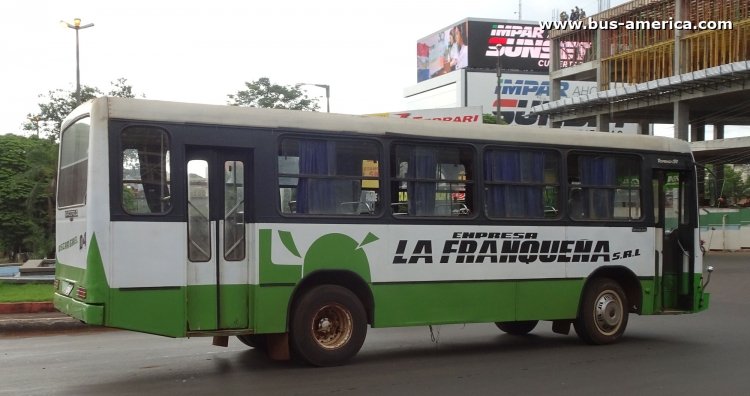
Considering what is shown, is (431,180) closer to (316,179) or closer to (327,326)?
(316,179)

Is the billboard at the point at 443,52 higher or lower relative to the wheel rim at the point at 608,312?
higher

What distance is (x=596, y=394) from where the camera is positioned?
7.31 m

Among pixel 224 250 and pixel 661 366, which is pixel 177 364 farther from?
pixel 661 366

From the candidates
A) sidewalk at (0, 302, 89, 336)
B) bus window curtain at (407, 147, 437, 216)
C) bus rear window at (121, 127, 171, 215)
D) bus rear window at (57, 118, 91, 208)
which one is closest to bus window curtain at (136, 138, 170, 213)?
bus rear window at (121, 127, 171, 215)

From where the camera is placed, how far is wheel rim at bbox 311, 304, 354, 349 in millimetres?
A: 8461

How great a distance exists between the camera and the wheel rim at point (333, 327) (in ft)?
27.8

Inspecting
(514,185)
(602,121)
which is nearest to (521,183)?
(514,185)

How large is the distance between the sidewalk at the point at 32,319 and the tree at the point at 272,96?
28451mm

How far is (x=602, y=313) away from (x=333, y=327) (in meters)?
4.07

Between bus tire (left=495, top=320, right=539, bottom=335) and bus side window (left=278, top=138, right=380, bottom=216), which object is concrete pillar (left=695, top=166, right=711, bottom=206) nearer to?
bus tire (left=495, top=320, right=539, bottom=335)

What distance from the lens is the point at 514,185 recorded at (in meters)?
9.70

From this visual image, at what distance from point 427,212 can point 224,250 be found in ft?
8.41

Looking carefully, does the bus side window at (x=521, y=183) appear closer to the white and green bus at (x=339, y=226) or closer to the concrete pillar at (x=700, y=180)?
the white and green bus at (x=339, y=226)

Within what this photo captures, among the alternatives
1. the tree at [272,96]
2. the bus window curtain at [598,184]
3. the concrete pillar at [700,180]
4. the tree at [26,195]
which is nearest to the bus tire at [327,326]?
the bus window curtain at [598,184]
